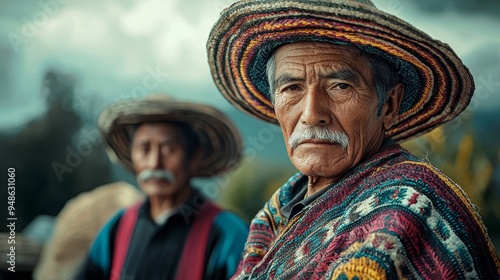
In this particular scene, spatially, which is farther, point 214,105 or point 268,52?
point 214,105

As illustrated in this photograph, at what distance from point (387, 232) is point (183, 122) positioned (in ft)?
9.45

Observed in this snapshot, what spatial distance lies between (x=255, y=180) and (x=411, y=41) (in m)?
2.74

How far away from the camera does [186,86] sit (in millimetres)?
4801

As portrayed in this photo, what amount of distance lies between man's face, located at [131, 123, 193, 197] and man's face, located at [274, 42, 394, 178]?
233cm

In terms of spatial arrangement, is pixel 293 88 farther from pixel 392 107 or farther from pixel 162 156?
pixel 162 156

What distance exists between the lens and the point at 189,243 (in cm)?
403

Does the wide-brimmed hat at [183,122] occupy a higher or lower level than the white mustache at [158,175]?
higher

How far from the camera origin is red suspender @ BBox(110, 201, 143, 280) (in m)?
4.16

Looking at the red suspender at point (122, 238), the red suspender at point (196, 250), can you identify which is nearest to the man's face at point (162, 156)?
the red suspender at point (122, 238)

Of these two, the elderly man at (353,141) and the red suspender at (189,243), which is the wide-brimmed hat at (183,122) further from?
the elderly man at (353,141)

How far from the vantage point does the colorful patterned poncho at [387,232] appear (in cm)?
167

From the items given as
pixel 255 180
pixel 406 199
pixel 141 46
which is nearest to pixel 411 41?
pixel 406 199

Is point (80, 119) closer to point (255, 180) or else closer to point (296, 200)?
point (255, 180)

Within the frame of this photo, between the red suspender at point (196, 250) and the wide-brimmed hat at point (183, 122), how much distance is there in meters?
0.44
